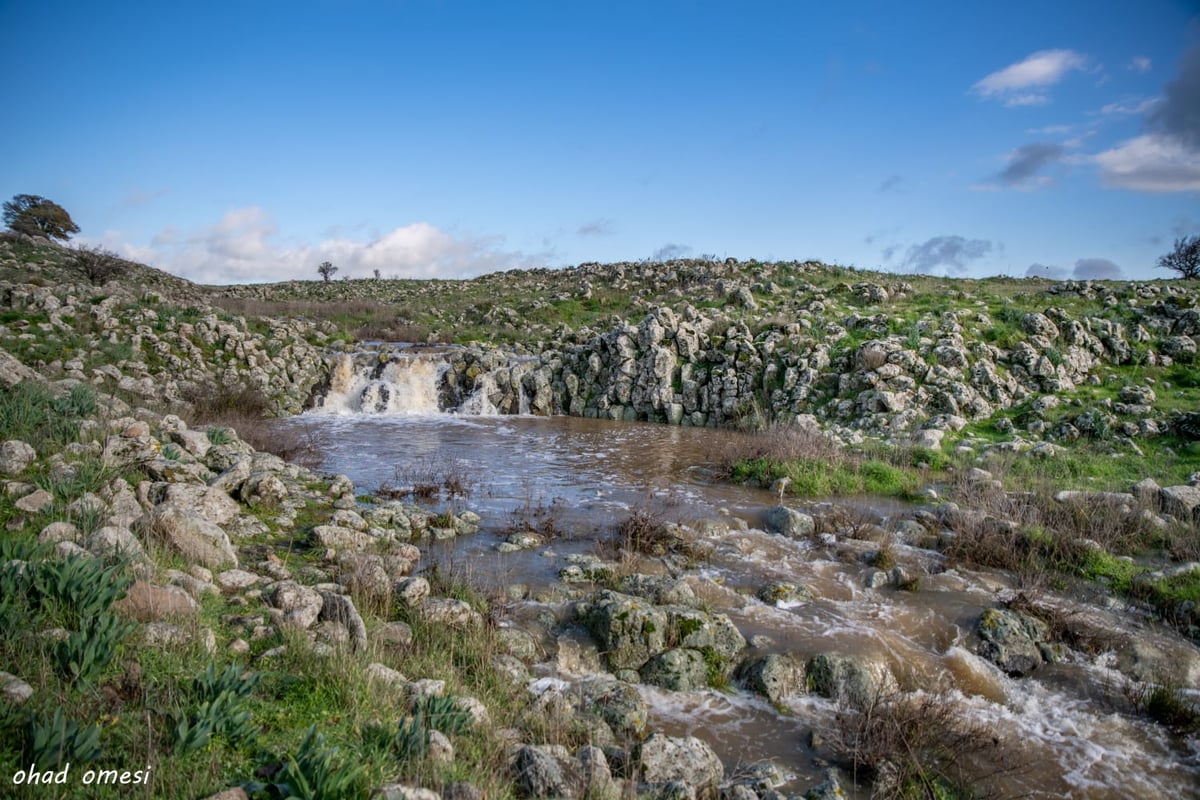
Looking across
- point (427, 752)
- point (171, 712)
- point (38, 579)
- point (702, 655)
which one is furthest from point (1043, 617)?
point (38, 579)

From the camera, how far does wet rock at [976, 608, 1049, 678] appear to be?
6.85m

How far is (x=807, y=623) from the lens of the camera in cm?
761

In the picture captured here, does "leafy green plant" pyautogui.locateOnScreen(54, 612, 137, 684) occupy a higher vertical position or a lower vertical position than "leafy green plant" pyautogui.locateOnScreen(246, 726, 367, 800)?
higher

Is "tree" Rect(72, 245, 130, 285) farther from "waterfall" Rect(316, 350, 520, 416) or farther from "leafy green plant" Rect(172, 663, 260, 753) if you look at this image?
"leafy green plant" Rect(172, 663, 260, 753)

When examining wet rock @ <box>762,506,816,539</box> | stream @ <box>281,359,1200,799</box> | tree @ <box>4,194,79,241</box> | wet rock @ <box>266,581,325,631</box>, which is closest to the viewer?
stream @ <box>281,359,1200,799</box>

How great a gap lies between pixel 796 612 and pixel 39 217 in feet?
216

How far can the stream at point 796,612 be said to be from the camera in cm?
539

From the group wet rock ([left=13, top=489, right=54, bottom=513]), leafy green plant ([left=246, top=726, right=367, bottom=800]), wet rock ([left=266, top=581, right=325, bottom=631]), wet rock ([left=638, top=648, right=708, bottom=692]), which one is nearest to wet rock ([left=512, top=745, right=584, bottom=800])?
leafy green plant ([left=246, top=726, right=367, bottom=800])

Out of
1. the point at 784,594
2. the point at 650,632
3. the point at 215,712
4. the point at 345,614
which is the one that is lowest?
the point at 784,594

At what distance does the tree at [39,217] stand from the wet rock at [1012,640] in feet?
207

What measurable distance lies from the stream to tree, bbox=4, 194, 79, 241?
168ft

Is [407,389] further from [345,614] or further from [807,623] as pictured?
[807,623]

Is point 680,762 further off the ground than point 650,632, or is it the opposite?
point 650,632

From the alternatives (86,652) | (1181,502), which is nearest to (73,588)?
(86,652)
